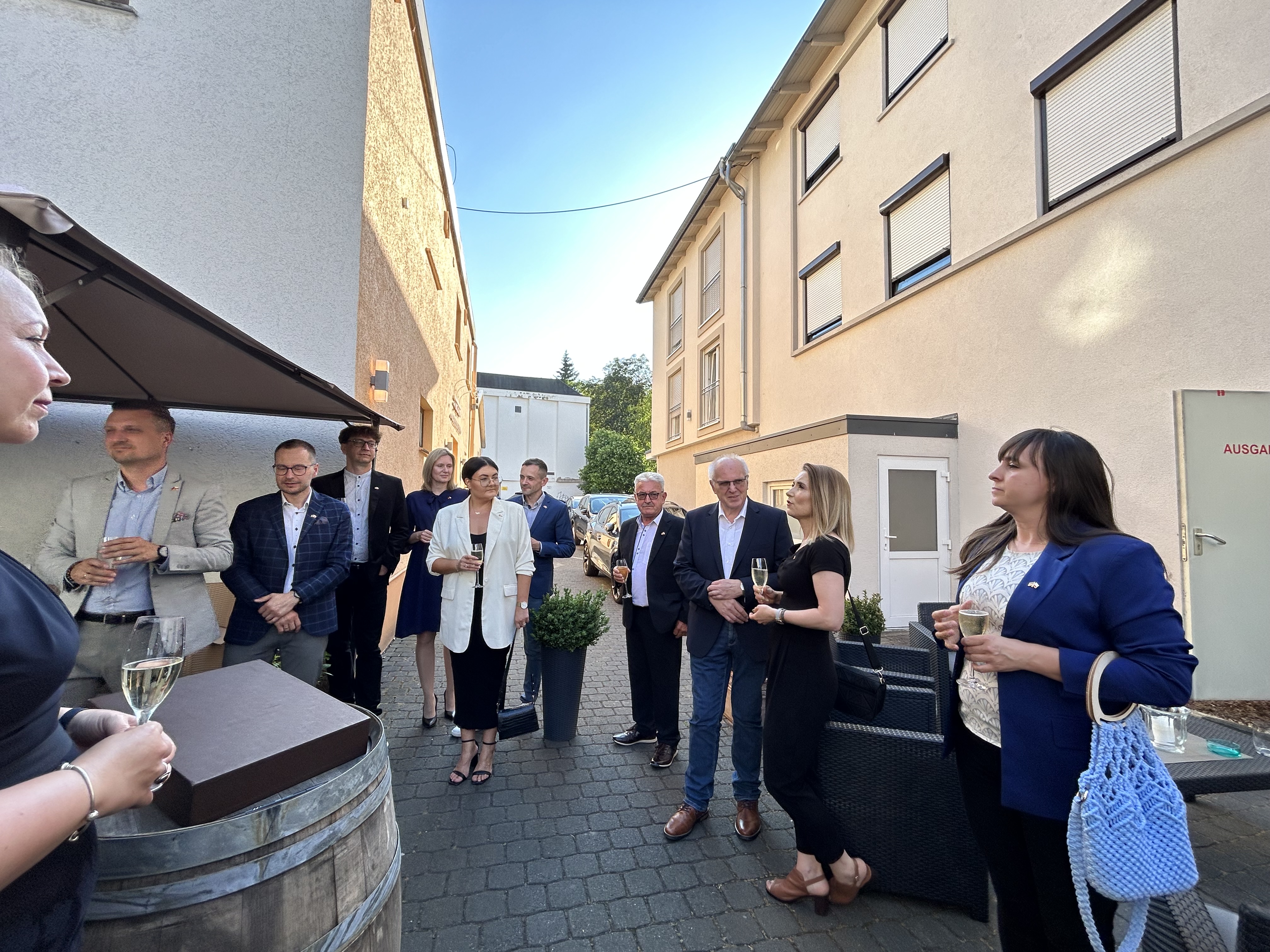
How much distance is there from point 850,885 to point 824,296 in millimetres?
11029

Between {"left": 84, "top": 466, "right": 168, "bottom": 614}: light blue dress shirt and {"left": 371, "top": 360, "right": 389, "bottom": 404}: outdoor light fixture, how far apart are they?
2517 millimetres

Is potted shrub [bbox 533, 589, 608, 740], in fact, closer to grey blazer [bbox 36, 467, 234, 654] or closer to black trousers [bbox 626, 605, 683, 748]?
black trousers [bbox 626, 605, 683, 748]

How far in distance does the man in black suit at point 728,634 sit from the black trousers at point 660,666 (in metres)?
0.52

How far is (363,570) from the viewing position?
414 centimetres

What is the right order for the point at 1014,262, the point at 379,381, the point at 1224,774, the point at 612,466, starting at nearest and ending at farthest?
the point at 1224,774 → the point at 379,381 → the point at 1014,262 → the point at 612,466

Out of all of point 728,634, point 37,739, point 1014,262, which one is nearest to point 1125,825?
point 728,634

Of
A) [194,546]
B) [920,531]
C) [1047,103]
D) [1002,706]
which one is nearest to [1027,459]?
[1002,706]

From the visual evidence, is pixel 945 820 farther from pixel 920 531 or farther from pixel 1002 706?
pixel 920 531

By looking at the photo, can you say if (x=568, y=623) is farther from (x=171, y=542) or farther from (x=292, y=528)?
(x=171, y=542)

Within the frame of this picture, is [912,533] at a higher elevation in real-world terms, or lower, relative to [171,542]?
lower

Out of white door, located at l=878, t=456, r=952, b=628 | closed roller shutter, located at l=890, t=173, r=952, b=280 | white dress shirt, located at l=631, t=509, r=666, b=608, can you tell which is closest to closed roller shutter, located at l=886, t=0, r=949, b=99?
closed roller shutter, located at l=890, t=173, r=952, b=280

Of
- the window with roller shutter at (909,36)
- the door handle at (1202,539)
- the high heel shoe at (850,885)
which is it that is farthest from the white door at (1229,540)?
the window with roller shutter at (909,36)

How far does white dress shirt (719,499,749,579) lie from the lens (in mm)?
3221

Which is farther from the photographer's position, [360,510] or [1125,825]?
[360,510]
